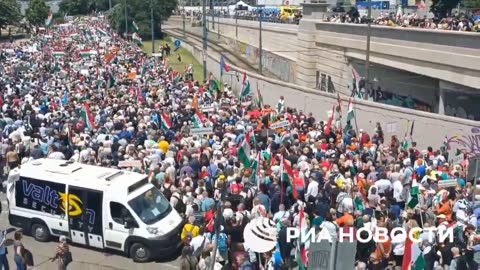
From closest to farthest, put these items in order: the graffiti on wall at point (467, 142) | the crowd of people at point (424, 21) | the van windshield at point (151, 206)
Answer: the van windshield at point (151, 206)
the graffiti on wall at point (467, 142)
the crowd of people at point (424, 21)

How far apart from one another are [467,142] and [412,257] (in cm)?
1127

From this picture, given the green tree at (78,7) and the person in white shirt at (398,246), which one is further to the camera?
the green tree at (78,7)

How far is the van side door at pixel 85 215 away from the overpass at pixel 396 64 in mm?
16377

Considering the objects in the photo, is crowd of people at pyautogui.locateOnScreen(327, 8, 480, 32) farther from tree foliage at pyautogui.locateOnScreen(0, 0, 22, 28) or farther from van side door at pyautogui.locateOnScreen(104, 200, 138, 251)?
tree foliage at pyautogui.locateOnScreen(0, 0, 22, 28)

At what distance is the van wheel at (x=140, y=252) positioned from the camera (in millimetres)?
13547

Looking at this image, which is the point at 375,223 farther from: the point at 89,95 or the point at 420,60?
the point at 89,95

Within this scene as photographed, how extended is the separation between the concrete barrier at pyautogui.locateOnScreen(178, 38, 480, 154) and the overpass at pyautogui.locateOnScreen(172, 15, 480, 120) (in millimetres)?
3546

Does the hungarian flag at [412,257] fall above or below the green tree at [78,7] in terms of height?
below

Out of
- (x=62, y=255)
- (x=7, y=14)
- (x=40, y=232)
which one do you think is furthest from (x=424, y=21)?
(x=7, y=14)

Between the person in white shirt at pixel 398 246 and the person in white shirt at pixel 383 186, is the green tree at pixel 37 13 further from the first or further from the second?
the person in white shirt at pixel 398 246

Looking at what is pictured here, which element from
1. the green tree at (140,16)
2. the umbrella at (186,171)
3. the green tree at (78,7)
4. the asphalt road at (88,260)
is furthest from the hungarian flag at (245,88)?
the green tree at (78,7)

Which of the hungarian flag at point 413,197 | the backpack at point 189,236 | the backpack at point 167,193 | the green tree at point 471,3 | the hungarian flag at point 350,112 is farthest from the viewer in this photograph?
the green tree at point 471,3

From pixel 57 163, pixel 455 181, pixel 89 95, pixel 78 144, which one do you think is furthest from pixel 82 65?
pixel 455 181

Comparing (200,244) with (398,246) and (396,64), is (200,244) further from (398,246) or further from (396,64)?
(396,64)
